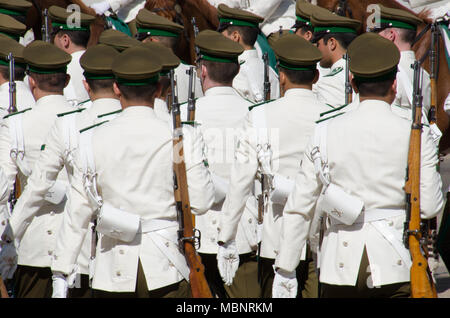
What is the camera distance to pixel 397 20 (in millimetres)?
7586

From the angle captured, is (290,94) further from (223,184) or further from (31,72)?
(31,72)

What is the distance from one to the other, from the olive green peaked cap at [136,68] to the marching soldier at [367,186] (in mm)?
890

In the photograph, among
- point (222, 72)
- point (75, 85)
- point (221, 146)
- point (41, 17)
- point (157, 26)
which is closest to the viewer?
point (221, 146)

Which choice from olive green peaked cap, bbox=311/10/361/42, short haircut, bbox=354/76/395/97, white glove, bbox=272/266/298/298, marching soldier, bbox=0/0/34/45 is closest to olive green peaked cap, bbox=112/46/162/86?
short haircut, bbox=354/76/395/97

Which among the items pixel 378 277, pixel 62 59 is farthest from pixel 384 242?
pixel 62 59

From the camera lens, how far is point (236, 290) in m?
6.43

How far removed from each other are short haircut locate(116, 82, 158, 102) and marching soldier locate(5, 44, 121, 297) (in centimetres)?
58

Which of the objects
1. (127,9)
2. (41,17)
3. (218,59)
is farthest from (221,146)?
(41,17)

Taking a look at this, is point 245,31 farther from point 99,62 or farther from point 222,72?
point 99,62

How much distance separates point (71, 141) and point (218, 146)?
3.77ft

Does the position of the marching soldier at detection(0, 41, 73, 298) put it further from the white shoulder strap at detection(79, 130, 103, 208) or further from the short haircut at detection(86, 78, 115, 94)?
the white shoulder strap at detection(79, 130, 103, 208)

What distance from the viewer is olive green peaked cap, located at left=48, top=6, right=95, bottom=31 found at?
8.44m

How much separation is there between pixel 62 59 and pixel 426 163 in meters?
2.71

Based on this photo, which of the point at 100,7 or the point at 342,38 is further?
the point at 100,7
